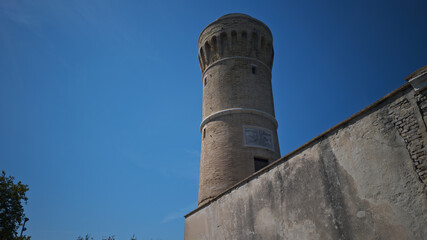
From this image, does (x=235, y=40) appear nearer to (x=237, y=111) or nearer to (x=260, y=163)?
(x=237, y=111)

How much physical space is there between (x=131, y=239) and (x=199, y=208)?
23.5m

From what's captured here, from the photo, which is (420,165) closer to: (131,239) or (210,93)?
(210,93)

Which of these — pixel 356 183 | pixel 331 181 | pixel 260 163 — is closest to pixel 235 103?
pixel 260 163

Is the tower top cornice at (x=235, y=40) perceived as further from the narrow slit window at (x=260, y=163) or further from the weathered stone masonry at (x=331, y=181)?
the narrow slit window at (x=260, y=163)

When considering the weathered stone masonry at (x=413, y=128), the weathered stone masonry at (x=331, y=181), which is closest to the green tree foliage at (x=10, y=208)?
the weathered stone masonry at (x=331, y=181)

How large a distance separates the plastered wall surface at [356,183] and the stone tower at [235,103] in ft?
10.4

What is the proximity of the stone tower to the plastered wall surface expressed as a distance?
10.4 feet

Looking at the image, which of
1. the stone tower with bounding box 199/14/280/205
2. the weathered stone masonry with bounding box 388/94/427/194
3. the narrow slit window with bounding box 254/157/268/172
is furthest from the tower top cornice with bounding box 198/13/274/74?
the weathered stone masonry with bounding box 388/94/427/194

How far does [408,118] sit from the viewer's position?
4.57m

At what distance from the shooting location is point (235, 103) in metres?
11.5

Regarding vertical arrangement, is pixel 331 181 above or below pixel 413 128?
below

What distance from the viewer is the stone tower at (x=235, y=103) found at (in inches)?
409

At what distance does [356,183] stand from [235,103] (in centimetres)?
692

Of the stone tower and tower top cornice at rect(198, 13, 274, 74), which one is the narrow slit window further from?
tower top cornice at rect(198, 13, 274, 74)
